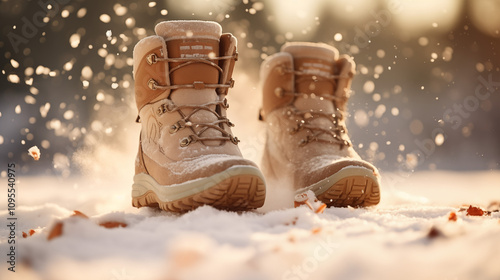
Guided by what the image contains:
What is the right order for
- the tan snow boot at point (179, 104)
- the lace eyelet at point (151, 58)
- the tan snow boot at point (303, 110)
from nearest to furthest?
the tan snow boot at point (179, 104) < the lace eyelet at point (151, 58) < the tan snow boot at point (303, 110)

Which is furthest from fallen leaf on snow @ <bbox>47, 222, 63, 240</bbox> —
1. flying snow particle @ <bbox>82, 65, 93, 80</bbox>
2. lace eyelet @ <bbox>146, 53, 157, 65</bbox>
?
flying snow particle @ <bbox>82, 65, 93, 80</bbox>

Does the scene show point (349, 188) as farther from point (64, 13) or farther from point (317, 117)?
point (64, 13)

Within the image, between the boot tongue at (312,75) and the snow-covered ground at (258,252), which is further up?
the boot tongue at (312,75)

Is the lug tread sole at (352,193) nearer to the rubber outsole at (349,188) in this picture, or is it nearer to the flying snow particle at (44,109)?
the rubber outsole at (349,188)

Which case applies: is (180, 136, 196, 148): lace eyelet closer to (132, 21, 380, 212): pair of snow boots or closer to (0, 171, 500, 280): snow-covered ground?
(132, 21, 380, 212): pair of snow boots

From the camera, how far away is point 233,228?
143 cm

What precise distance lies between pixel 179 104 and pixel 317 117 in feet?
3.17

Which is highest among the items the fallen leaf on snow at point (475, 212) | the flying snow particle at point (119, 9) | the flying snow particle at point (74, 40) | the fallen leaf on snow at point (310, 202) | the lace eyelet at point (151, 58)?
the flying snow particle at point (119, 9)

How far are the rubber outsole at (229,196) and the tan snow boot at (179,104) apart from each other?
0.09 metres

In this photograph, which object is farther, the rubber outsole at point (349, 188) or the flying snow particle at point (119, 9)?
the flying snow particle at point (119, 9)

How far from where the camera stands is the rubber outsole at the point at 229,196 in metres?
1.74

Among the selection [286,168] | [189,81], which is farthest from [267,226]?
[286,168]

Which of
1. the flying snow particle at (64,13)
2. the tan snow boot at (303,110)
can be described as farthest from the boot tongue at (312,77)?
the flying snow particle at (64,13)

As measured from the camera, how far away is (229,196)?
1770 mm
